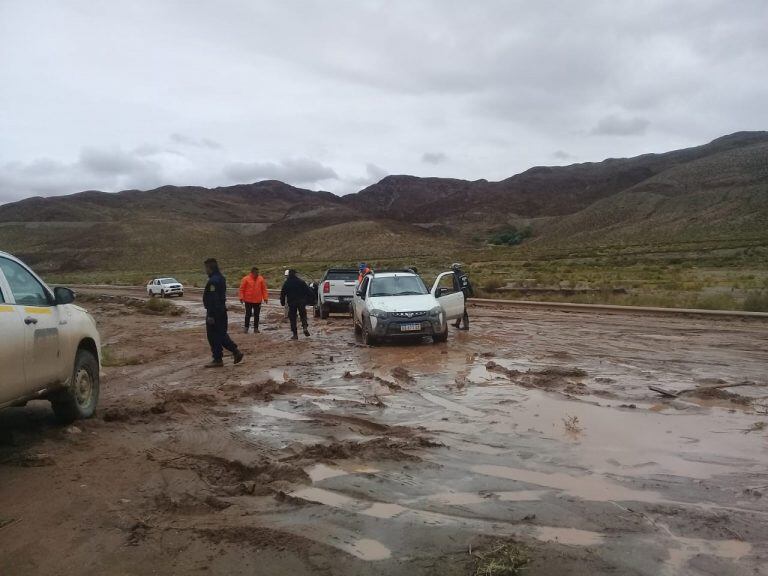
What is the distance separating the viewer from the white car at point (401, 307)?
14.1 m

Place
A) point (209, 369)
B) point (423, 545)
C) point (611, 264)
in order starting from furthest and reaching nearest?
point (611, 264), point (209, 369), point (423, 545)

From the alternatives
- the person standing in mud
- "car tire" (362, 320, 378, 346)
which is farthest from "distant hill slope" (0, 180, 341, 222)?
"car tire" (362, 320, 378, 346)

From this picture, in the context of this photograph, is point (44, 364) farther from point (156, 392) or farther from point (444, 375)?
point (444, 375)

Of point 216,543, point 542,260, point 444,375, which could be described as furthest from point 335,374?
point 542,260

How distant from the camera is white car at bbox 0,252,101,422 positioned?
575cm

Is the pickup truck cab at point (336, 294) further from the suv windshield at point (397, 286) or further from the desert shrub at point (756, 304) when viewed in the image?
the desert shrub at point (756, 304)

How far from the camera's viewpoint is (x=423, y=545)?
426cm

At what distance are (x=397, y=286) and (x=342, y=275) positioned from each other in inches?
269

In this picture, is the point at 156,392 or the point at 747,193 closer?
the point at 156,392

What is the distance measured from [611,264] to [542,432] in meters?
47.8

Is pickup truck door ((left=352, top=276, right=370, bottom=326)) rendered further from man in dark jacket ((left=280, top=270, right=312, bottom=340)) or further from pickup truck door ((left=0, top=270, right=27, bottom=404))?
pickup truck door ((left=0, top=270, right=27, bottom=404))

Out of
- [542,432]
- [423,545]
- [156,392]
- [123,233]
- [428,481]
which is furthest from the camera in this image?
[123,233]

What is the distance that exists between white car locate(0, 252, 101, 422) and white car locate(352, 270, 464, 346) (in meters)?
6.99

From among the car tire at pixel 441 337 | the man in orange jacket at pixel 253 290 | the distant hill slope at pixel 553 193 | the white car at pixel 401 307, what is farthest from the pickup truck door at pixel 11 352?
the distant hill slope at pixel 553 193
